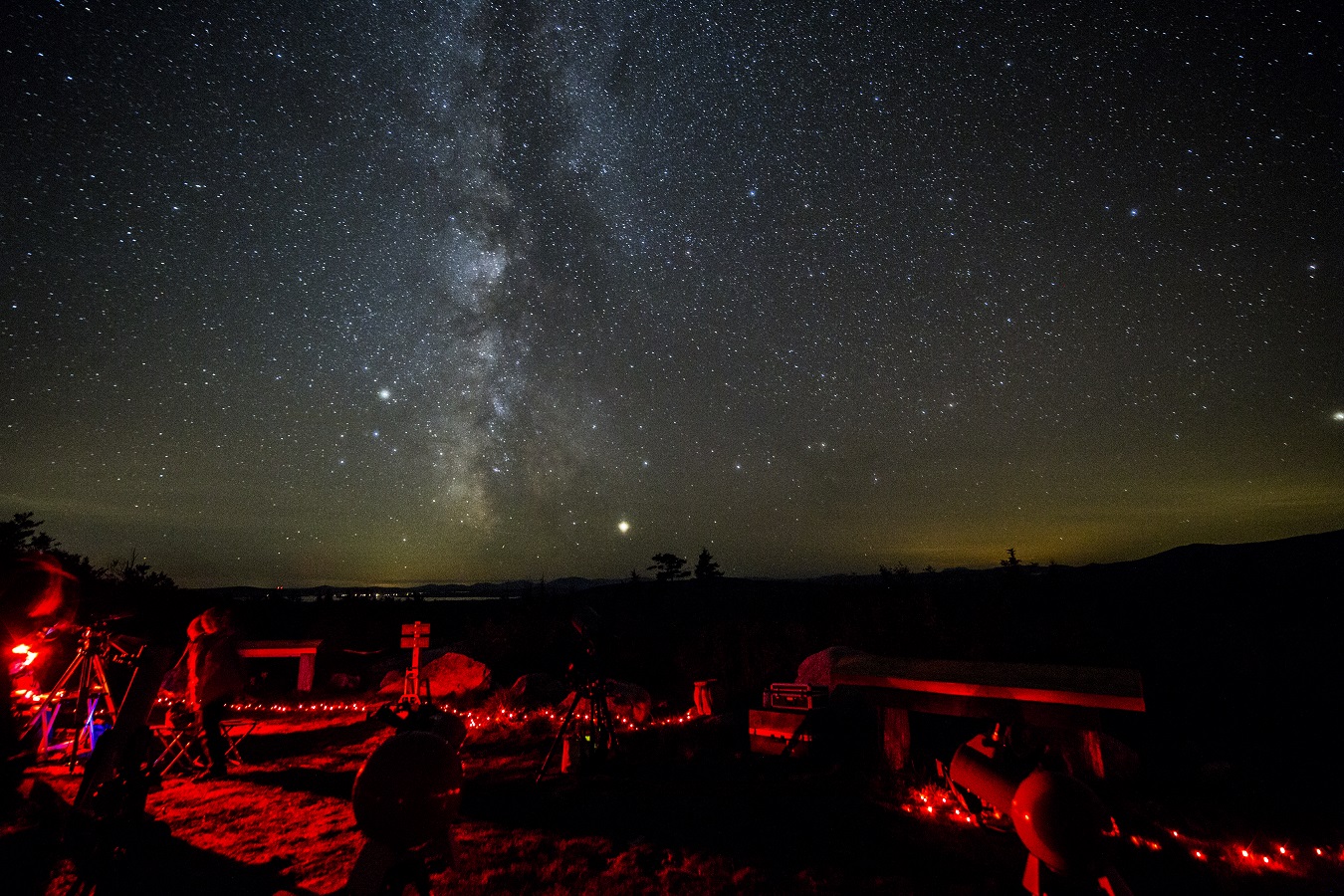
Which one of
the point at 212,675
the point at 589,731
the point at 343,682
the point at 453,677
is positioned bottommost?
the point at 343,682

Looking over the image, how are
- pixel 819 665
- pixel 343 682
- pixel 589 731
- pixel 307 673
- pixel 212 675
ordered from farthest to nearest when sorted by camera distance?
pixel 343 682, pixel 307 673, pixel 819 665, pixel 212 675, pixel 589 731

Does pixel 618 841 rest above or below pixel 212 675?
below

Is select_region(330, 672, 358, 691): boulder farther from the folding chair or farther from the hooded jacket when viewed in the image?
the hooded jacket

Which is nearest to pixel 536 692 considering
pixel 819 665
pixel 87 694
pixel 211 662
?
pixel 211 662

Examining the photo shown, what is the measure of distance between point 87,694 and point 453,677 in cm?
582

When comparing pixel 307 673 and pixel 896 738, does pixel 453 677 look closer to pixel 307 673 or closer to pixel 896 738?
pixel 307 673

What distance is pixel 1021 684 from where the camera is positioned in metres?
4.87

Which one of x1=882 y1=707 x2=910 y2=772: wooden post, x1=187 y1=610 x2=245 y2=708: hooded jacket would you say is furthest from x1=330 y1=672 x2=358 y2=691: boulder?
x1=882 y1=707 x2=910 y2=772: wooden post

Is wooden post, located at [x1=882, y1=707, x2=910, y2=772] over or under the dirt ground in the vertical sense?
over

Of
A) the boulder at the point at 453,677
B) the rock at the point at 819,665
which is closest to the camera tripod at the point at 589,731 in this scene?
the rock at the point at 819,665

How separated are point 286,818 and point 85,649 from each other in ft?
9.56

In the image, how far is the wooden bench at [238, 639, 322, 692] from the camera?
10820mm

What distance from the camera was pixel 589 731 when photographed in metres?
6.41

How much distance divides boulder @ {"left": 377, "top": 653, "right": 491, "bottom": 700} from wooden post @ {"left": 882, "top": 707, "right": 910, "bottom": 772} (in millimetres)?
8265
